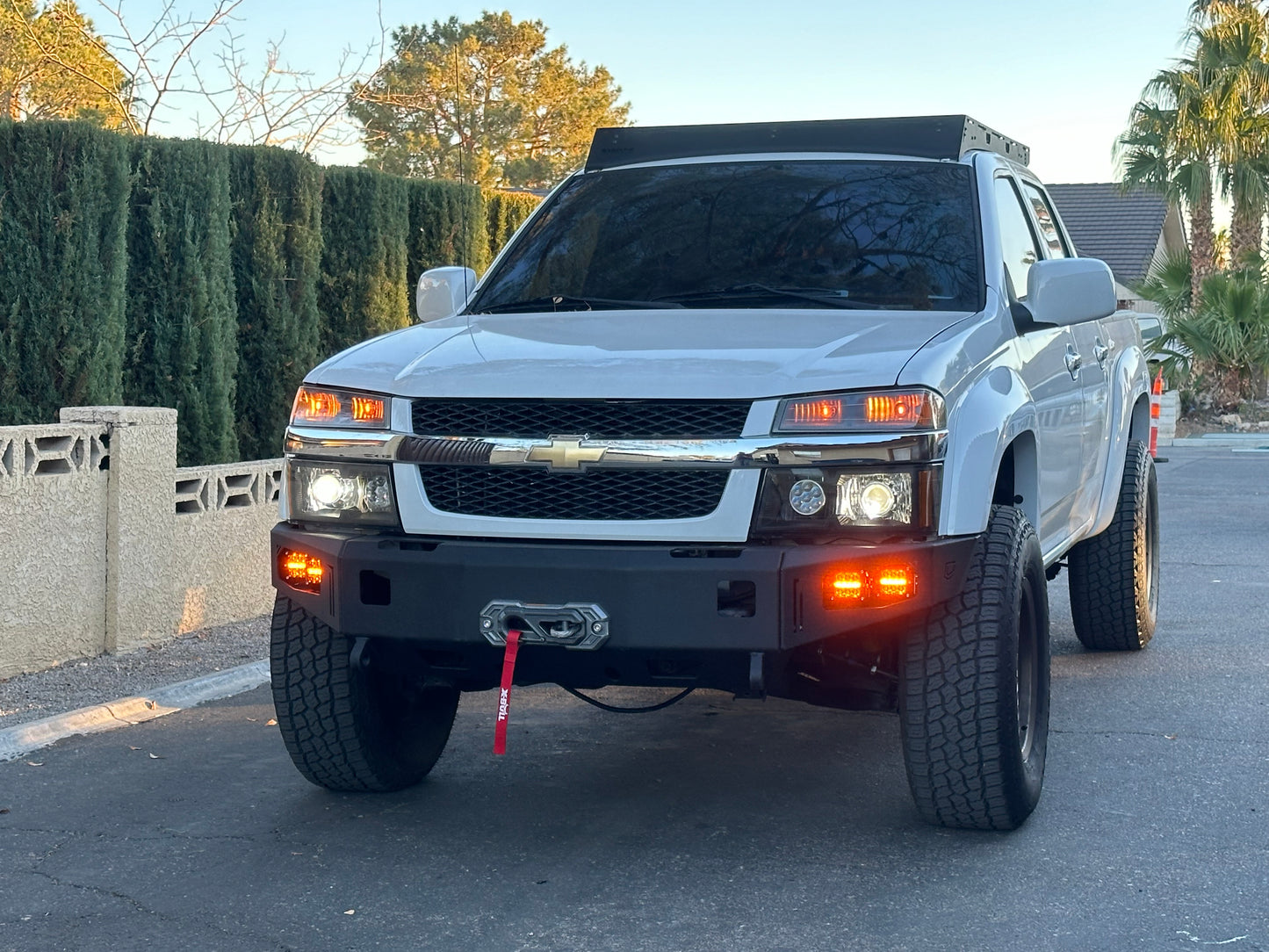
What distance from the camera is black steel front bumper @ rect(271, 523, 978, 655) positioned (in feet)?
13.8

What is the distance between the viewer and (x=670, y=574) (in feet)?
13.9

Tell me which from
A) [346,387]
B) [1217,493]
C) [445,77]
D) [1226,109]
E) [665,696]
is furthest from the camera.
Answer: [445,77]

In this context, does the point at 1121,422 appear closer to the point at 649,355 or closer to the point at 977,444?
the point at 977,444

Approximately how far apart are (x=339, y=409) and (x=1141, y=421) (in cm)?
463

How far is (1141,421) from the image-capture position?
8.00 metres

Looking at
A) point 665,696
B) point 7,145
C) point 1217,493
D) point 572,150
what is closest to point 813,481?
point 665,696

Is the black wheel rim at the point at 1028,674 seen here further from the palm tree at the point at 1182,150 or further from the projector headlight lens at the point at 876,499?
the palm tree at the point at 1182,150

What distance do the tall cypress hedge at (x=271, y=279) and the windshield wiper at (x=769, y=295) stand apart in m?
4.90

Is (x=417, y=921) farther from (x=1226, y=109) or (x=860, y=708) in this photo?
(x=1226, y=109)

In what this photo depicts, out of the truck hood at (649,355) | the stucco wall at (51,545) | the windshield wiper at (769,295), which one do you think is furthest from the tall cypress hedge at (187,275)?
the windshield wiper at (769,295)

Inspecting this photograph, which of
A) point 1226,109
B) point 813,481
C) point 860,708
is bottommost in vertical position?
point 860,708

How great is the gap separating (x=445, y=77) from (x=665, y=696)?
146 feet

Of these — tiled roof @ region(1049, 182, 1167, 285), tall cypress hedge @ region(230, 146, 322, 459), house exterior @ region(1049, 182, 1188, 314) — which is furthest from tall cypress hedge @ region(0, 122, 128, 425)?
tiled roof @ region(1049, 182, 1167, 285)

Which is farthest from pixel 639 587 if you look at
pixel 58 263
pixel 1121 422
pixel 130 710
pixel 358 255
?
pixel 358 255
